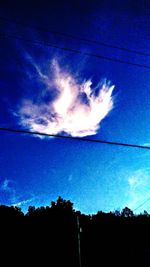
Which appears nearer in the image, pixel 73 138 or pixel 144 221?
pixel 73 138

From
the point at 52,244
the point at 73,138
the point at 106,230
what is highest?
the point at 106,230

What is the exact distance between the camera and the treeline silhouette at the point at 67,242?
48.7 m

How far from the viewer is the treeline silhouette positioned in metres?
48.7

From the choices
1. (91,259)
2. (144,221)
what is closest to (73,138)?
(91,259)

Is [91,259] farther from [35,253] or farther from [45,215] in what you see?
[45,215]

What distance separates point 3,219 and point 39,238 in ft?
29.6

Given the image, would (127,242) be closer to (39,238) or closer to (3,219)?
(39,238)

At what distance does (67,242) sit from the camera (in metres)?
51.5

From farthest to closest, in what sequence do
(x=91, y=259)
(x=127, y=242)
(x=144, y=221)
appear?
(x=144, y=221)
(x=127, y=242)
(x=91, y=259)

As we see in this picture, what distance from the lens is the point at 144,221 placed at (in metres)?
63.6

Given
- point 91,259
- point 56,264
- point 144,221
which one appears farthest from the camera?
point 144,221

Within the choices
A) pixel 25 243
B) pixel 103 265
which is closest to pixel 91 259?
pixel 103 265

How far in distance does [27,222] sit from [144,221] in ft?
80.7

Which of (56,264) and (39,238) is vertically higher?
(39,238)
